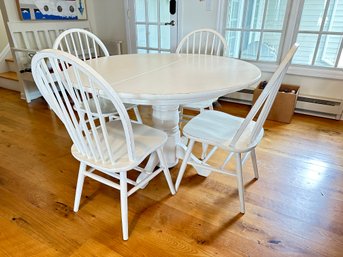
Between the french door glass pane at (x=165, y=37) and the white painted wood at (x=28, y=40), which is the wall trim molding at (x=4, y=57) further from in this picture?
the french door glass pane at (x=165, y=37)

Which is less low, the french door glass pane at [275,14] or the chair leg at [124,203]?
the french door glass pane at [275,14]

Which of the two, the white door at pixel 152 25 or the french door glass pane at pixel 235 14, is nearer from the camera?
the french door glass pane at pixel 235 14

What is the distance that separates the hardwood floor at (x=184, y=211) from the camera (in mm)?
1203

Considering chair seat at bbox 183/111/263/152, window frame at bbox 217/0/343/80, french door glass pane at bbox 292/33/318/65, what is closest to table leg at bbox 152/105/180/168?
chair seat at bbox 183/111/263/152

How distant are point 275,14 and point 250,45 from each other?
0.38 m

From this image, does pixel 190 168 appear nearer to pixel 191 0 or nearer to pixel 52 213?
pixel 52 213

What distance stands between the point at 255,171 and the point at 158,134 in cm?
75

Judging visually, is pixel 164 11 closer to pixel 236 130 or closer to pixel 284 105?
pixel 284 105

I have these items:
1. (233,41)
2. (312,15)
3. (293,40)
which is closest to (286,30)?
(293,40)

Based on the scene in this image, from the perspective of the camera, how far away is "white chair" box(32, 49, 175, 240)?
35.8 inches

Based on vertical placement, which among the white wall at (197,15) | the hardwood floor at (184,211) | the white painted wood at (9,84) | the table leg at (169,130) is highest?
the white wall at (197,15)

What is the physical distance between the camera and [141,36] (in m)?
3.30

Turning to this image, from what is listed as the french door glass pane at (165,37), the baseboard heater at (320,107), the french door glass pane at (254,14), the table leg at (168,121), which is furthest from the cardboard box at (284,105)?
the french door glass pane at (165,37)

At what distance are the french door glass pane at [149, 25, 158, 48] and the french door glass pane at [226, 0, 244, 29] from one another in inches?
36.8
